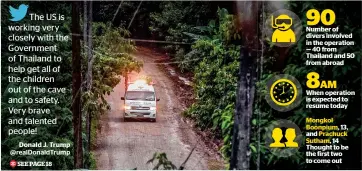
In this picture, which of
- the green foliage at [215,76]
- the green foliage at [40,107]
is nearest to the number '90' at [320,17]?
the green foliage at [40,107]

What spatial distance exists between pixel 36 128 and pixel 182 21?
1592cm

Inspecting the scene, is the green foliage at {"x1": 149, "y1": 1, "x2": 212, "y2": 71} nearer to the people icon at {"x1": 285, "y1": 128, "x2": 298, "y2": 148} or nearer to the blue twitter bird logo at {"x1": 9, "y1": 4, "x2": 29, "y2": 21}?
the blue twitter bird logo at {"x1": 9, "y1": 4, "x2": 29, "y2": 21}

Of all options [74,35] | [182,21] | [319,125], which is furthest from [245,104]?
[182,21]

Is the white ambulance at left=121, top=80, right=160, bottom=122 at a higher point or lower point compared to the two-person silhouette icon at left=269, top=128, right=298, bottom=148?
higher

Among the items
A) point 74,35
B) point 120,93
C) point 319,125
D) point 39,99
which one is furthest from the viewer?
point 120,93

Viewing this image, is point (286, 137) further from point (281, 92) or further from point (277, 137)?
point (281, 92)

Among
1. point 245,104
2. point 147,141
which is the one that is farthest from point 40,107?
point 147,141

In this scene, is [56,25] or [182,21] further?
[182,21]

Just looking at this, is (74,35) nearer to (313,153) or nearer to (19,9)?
(19,9)

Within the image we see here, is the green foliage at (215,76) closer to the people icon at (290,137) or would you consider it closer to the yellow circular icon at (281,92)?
the yellow circular icon at (281,92)

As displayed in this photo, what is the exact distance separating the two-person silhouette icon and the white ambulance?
9.89 m

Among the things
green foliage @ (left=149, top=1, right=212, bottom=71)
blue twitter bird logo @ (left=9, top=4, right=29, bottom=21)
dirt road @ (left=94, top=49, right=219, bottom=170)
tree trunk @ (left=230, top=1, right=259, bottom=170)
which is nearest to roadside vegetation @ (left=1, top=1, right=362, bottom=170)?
green foliage @ (left=149, top=1, right=212, bottom=71)

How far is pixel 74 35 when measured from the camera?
35.7 ft

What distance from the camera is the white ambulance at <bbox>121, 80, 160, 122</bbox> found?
18297 mm
